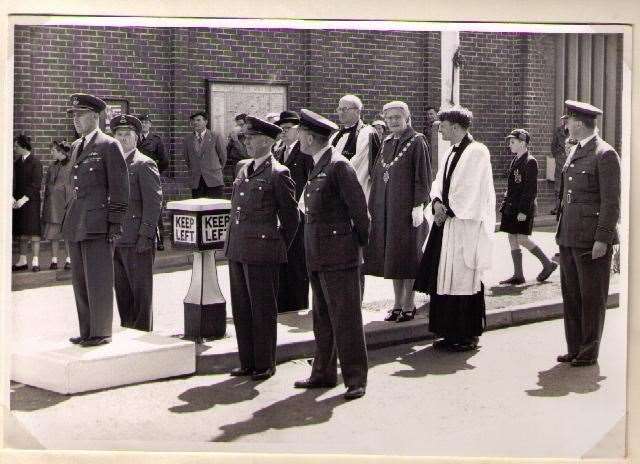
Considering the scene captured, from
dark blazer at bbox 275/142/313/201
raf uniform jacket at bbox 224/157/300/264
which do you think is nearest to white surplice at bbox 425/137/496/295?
dark blazer at bbox 275/142/313/201

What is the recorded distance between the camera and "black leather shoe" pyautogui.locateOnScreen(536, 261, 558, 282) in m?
8.45

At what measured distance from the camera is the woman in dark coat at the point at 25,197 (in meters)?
7.05

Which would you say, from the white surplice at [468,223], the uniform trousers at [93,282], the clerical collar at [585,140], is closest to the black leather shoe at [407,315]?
the white surplice at [468,223]

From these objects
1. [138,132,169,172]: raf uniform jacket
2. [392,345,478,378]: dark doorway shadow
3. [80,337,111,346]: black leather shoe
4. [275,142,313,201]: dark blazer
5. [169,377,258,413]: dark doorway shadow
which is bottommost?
[169,377,258,413]: dark doorway shadow

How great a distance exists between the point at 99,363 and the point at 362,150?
304 centimetres

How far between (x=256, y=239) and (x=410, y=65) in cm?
189

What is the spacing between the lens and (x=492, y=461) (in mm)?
6891

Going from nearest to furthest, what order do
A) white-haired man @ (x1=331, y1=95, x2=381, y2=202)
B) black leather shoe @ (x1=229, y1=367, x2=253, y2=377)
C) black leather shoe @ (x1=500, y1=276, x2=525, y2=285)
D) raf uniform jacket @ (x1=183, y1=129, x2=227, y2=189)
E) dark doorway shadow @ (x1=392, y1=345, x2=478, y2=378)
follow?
black leather shoe @ (x1=229, y1=367, x2=253, y2=377) → dark doorway shadow @ (x1=392, y1=345, x2=478, y2=378) → raf uniform jacket @ (x1=183, y1=129, x2=227, y2=189) → white-haired man @ (x1=331, y1=95, x2=381, y2=202) → black leather shoe @ (x1=500, y1=276, x2=525, y2=285)

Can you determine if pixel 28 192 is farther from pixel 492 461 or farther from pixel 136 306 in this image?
pixel 492 461

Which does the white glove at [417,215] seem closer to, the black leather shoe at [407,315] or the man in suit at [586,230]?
the black leather shoe at [407,315]

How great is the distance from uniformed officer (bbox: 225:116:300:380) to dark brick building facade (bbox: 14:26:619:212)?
69 centimetres

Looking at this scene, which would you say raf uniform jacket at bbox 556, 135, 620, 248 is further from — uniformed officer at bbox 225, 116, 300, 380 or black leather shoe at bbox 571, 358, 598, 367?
uniformed officer at bbox 225, 116, 300, 380

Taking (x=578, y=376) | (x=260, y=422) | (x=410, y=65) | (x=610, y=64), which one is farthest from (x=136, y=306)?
(x=610, y=64)

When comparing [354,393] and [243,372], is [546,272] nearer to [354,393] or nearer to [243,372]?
[354,393]
